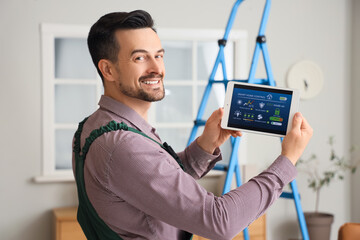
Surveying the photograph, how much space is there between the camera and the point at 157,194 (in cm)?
133

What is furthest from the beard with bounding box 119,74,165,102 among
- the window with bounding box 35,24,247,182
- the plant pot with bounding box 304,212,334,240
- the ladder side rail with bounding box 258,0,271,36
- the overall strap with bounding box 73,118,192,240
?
the plant pot with bounding box 304,212,334,240

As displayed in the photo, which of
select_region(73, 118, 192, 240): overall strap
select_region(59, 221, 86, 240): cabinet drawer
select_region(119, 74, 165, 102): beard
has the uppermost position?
select_region(119, 74, 165, 102): beard

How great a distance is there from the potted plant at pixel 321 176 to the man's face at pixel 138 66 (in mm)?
3026

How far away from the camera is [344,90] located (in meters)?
4.64

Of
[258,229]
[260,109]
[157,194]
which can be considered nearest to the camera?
[157,194]

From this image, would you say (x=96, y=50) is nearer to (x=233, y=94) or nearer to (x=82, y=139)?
(x=82, y=139)

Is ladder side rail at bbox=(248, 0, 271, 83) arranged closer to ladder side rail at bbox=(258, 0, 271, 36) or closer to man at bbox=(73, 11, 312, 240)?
ladder side rail at bbox=(258, 0, 271, 36)

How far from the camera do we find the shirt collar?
5.15 ft

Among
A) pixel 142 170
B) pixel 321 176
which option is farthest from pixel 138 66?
pixel 321 176

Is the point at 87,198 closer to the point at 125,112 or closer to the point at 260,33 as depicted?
the point at 125,112

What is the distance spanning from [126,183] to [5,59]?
2.81 metres

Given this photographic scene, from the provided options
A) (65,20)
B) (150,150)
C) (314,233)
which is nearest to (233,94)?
(150,150)

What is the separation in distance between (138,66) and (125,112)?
15cm

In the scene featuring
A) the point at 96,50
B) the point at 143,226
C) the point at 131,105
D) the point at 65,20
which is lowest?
the point at 143,226
